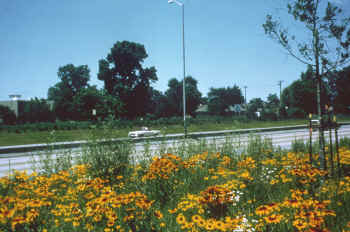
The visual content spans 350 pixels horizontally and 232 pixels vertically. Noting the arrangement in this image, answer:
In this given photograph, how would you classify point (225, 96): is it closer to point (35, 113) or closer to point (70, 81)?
point (70, 81)

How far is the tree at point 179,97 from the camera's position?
65.3 metres

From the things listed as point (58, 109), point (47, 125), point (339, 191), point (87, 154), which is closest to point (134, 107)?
point (47, 125)

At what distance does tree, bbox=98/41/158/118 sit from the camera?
134ft

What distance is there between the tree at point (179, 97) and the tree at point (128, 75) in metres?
23.0

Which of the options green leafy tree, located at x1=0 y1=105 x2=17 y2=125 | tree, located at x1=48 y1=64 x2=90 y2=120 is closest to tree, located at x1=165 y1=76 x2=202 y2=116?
tree, located at x1=48 y1=64 x2=90 y2=120

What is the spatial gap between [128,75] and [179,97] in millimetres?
26866

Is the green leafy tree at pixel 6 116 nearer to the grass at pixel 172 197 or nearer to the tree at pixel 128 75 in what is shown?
the tree at pixel 128 75

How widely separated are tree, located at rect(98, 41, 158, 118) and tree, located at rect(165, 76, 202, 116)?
22968mm

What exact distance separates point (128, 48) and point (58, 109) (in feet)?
70.1

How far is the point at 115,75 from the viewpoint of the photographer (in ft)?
136

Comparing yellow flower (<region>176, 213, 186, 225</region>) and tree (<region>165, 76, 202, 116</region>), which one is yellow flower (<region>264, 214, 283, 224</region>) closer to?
yellow flower (<region>176, 213, 186, 225</region>)

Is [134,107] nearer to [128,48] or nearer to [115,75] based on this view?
[115,75]

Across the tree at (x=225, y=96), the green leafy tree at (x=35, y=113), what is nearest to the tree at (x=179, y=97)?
the tree at (x=225, y=96)

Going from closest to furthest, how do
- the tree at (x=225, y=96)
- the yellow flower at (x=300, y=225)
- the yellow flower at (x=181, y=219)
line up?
the yellow flower at (x=300, y=225), the yellow flower at (x=181, y=219), the tree at (x=225, y=96)
